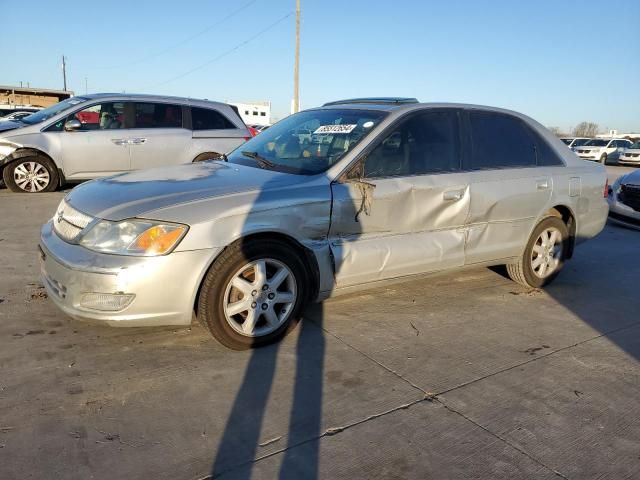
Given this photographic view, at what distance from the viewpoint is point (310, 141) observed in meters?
4.23

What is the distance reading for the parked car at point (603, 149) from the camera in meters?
28.1

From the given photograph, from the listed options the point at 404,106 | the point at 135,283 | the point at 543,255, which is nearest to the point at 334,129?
the point at 404,106

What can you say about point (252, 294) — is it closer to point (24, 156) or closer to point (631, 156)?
point (24, 156)

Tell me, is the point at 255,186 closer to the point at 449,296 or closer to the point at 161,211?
the point at 161,211

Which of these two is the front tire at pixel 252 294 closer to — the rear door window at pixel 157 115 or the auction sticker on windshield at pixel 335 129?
the auction sticker on windshield at pixel 335 129

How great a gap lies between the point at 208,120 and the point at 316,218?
631 centimetres

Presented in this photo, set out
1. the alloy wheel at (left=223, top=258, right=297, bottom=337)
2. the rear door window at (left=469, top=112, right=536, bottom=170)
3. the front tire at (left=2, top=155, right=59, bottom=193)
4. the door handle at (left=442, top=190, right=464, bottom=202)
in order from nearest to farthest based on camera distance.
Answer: the alloy wheel at (left=223, top=258, right=297, bottom=337) < the door handle at (left=442, top=190, right=464, bottom=202) < the rear door window at (left=469, top=112, right=536, bottom=170) < the front tire at (left=2, top=155, right=59, bottom=193)

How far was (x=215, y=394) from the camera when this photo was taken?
116 inches

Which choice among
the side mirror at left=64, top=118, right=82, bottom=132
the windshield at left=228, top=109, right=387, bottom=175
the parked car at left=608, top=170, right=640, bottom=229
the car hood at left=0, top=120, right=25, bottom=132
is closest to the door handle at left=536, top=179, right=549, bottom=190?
the windshield at left=228, top=109, right=387, bottom=175

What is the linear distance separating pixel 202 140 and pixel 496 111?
563cm

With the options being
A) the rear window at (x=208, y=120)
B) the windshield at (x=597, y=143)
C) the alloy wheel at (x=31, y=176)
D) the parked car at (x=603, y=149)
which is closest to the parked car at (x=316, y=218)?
the rear window at (x=208, y=120)

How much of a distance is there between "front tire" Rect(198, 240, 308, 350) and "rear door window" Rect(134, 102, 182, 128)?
638cm

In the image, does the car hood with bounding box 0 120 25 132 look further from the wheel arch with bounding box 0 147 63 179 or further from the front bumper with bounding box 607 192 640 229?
the front bumper with bounding box 607 192 640 229

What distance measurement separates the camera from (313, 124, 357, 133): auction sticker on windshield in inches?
161
